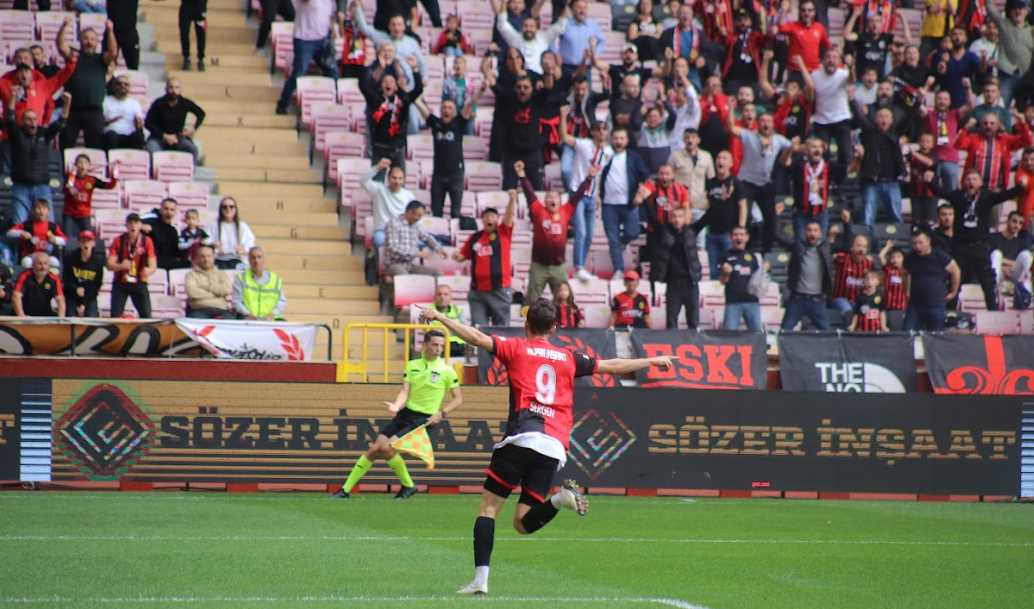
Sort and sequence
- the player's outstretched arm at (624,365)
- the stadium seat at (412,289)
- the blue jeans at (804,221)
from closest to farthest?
the player's outstretched arm at (624,365)
the stadium seat at (412,289)
the blue jeans at (804,221)

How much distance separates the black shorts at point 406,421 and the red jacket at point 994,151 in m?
11.5

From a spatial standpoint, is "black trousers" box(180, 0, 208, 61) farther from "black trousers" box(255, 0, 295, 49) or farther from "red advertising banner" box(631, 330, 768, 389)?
"red advertising banner" box(631, 330, 768, 389)

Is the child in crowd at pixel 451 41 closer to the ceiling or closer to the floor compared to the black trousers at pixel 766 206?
closer to the ceiling

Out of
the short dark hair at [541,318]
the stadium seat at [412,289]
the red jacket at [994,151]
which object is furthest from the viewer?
the red jacket at [994,151]

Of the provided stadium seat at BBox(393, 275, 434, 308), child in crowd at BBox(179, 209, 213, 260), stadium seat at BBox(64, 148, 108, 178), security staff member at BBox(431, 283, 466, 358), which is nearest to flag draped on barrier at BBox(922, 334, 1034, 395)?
security staff member at BBox(431, 283, 466, 358)

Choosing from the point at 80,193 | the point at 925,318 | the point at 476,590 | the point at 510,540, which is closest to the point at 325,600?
the point at 476,590

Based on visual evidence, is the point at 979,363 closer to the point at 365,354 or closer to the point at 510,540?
the point at 365,354

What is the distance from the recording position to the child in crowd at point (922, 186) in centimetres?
2431

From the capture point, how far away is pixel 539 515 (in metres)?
9.80

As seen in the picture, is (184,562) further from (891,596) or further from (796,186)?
(796,186)

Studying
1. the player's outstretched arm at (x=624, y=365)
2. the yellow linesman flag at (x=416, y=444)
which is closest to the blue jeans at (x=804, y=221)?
the yellow linesman flag at (x=416, y=444)

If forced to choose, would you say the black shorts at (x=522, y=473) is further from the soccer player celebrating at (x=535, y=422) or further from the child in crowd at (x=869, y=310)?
the child in crowd at (x=869, y=310)

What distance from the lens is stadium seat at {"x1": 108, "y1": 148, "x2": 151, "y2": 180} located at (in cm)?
2181

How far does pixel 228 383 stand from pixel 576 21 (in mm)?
9746
